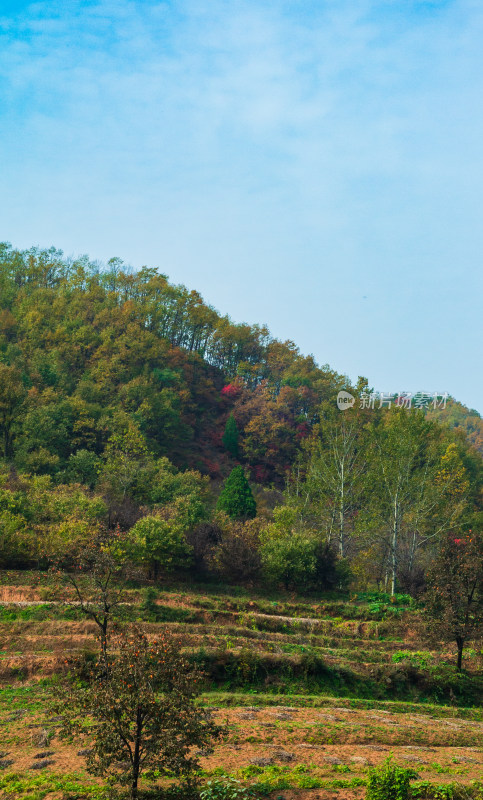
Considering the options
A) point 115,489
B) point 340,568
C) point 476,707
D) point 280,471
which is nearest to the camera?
point 476,707

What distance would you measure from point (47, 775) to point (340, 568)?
82.6 ft

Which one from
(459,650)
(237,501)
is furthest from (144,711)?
(237,501)

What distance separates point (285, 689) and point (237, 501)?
20444 mm

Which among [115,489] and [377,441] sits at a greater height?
[377,441]

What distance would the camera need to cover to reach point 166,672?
370 inches

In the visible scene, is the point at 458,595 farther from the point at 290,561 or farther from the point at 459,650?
the point at 290,561

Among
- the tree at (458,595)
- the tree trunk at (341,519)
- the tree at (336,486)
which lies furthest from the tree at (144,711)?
the tree at (336,486)

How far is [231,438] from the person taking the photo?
6222 cm

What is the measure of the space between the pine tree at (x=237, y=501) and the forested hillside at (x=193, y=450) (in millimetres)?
142

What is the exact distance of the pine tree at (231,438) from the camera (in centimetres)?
6225

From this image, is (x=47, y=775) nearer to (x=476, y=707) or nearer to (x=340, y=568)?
(x=476, y=707)

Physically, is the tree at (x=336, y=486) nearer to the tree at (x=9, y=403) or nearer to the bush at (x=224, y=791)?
the tree at (x=9, y=403)

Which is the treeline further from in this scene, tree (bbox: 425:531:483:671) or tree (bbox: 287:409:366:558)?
tree (bbox: 425:531:483:671)

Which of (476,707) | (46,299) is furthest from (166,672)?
(46,299)
